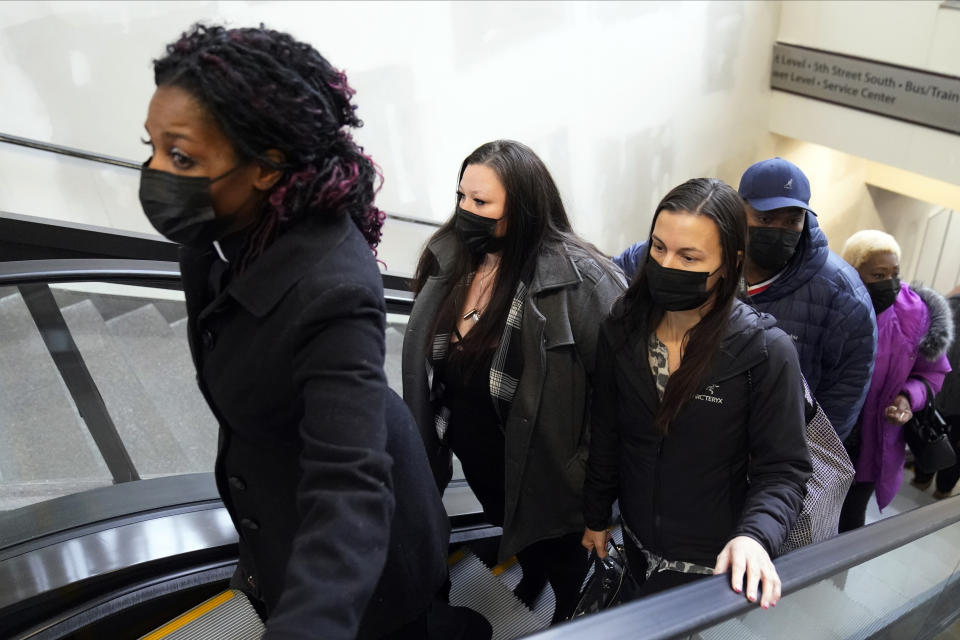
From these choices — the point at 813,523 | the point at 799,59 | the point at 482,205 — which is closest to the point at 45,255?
the point at 482,205

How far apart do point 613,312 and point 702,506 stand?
20.8 inches

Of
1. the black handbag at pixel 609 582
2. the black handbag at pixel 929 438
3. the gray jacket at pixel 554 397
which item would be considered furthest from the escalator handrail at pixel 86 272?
the black handbag at pixel 929 438

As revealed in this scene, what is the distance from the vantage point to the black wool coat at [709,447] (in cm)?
166

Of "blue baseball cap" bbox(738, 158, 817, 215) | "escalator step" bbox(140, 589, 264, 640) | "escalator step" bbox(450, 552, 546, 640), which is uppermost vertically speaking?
"blue baseball cap" bbox(738, 158, 817, 215)

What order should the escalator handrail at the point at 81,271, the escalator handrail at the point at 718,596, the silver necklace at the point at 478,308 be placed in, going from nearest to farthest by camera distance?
the escalator handrail at the point at 718,596, the silver necklace at the point at 478,308, the escalator handrail at the point at 81,271

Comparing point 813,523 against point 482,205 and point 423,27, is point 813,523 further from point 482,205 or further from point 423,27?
point 423,27

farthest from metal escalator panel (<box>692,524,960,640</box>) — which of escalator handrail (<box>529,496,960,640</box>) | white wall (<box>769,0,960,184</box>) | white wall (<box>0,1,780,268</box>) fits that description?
white wall (<box>769,0,960,184</box>)

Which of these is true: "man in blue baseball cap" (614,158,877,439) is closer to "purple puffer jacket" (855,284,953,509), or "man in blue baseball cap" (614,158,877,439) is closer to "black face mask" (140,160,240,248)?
"purple puffer jacket" (855,284,953,509)

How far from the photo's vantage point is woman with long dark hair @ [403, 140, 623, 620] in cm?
204

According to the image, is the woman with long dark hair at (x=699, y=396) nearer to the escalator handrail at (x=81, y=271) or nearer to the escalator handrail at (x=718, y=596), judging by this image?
the escalator handrail at (x=718, y=596)

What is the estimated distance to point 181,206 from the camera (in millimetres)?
1096

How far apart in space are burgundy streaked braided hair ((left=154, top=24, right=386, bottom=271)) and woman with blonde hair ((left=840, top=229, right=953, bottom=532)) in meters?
2.49

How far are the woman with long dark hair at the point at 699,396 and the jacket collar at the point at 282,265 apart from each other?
88cm

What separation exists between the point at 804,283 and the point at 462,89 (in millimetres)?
3893
